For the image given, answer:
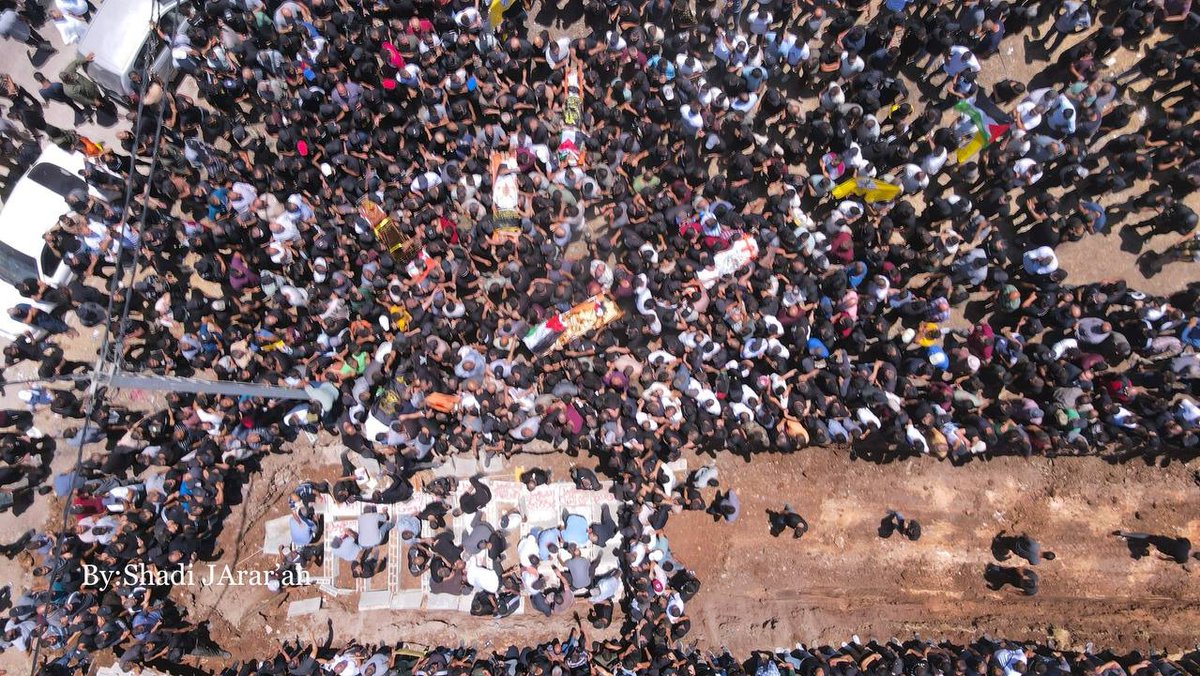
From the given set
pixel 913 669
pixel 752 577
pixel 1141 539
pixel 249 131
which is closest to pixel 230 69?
pixel 249 131

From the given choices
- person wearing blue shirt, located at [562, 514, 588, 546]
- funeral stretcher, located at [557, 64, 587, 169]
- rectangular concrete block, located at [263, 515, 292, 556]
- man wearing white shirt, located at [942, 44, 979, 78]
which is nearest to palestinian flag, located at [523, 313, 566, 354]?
funeral stretcher, located at [557, 64, 587, 169]

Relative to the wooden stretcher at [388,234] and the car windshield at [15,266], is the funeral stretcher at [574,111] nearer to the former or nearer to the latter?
the wooden stretcher at [388,234]

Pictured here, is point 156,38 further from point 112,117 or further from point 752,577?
point 752,577

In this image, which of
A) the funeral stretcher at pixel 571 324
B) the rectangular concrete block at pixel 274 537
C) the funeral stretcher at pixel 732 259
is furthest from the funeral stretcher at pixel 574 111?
the rectangular concrete block at pixel 274 537

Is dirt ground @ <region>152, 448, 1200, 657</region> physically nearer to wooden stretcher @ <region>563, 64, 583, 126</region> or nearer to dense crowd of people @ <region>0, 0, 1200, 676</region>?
dense crowd of people @ <region>0, 0, 1200, 676</region>

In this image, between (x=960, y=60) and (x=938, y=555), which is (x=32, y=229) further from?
(x=938, y=555)

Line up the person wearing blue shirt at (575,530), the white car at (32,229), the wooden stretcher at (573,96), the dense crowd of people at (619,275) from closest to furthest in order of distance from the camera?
1. the dense crowd of people at (619,275)
2. the person wearing blue shirt at (575,530)
3. the white car at (32,229)
4. the wooden stretcher at (573,96)
